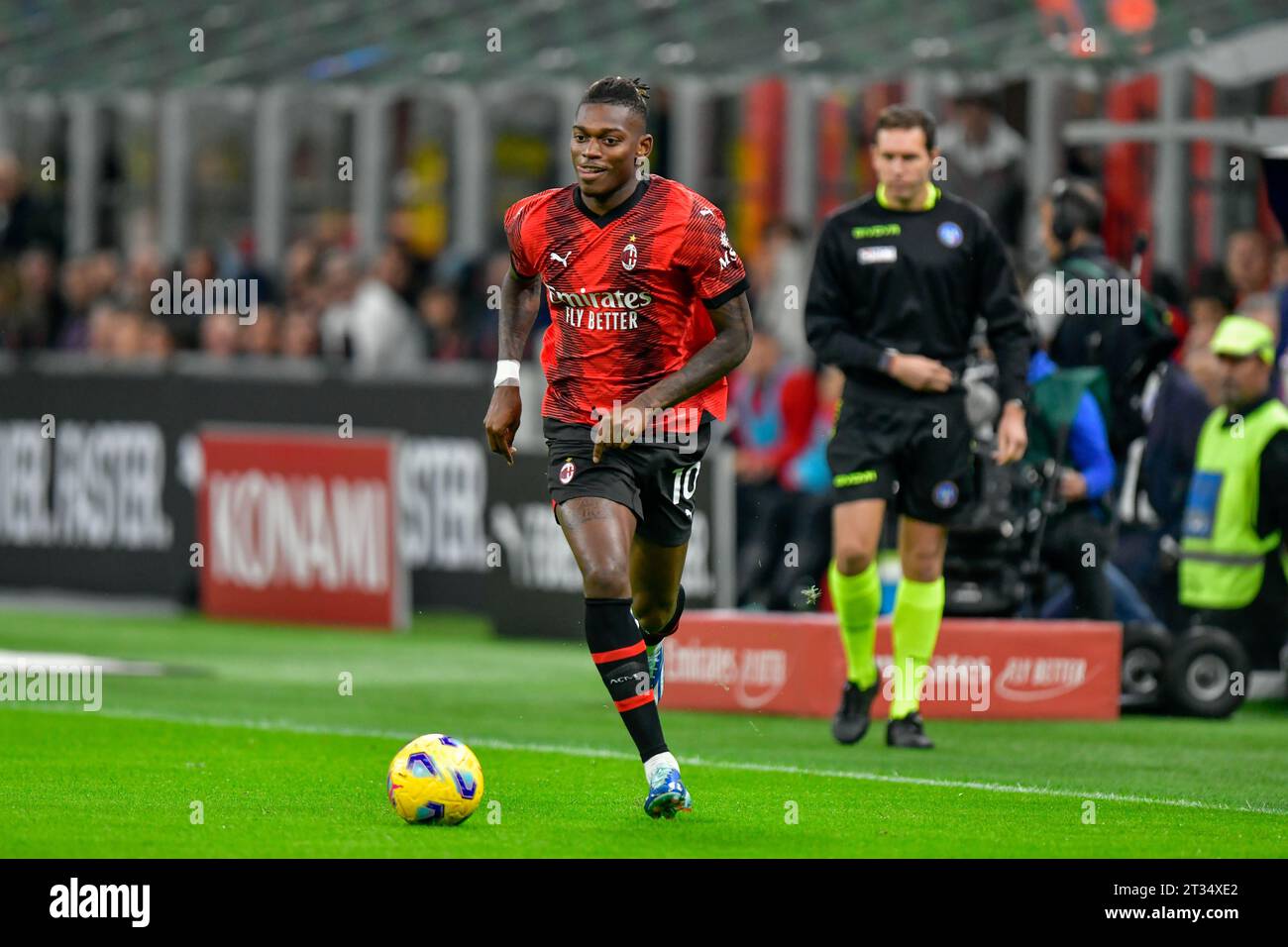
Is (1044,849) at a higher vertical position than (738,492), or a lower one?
lower

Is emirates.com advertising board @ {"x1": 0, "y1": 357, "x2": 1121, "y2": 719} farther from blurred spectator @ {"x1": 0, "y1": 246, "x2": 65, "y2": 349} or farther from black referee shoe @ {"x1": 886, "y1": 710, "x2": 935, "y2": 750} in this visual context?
black referee shoe @ {"x1": 886, "y1": 710, "x2": 935, "y2": 750}

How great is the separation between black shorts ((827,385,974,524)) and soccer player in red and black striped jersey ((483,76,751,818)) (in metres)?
1.77

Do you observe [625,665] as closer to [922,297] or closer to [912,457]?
[912,457]

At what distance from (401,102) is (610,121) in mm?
17447

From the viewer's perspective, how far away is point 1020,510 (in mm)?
12703

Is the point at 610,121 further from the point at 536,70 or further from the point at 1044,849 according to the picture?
the point at 536,70

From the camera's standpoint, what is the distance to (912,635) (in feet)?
36.8

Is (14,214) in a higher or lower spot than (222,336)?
higher

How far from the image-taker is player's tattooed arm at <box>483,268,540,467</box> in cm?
915

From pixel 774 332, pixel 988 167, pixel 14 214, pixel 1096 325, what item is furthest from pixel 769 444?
pixel 14 214

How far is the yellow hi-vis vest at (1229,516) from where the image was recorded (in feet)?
42.9

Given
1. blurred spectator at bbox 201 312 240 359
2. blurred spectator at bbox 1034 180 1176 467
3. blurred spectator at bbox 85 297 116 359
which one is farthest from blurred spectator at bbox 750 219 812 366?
blurred spectator at bbox 85 297 116 359

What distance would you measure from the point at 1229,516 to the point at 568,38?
8231 millimetres
